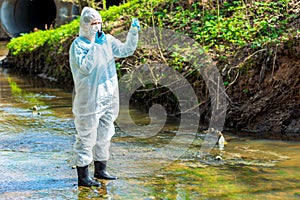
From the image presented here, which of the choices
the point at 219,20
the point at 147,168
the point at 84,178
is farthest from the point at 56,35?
the point at 84,178

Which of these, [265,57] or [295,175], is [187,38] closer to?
[265,57]

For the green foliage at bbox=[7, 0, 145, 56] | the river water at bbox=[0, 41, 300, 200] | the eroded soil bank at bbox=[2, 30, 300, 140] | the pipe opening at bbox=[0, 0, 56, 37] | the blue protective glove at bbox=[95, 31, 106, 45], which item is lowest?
the river water at bbox=[0, 41, 300, 200]

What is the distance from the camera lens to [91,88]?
17.5 ft

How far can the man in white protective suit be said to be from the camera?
532 cm

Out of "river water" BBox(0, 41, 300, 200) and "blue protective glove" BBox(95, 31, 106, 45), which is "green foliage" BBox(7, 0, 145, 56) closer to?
"river water" BBox(0, 41, 300, 200)

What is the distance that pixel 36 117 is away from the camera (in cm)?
896

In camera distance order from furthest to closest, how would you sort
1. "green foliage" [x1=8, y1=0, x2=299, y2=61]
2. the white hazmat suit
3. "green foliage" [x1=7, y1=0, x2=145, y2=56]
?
1. "green foliage" [x1=7, y1=0, x2=145, y2=56]
2. "green foliage" [x1=8, y1=0, x2=299, y2=61]
3. the white hazmat suit

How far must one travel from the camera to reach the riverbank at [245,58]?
306 inches

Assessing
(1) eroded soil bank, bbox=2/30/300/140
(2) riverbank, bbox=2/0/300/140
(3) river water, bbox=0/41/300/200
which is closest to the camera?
(3) river water, bbox=0/41/300/200

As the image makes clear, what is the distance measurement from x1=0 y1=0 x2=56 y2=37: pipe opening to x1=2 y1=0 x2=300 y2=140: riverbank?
1196 centimetres

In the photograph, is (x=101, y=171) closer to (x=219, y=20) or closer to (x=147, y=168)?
(x=147, y=168)

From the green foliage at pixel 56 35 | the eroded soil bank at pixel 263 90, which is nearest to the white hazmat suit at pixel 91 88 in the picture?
the eroded soil bank at pixel 263 90

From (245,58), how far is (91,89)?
3532 millimetres

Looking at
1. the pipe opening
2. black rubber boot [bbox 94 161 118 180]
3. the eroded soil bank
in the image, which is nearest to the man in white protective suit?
black rubber boot [bbox 94 161 118 180]
